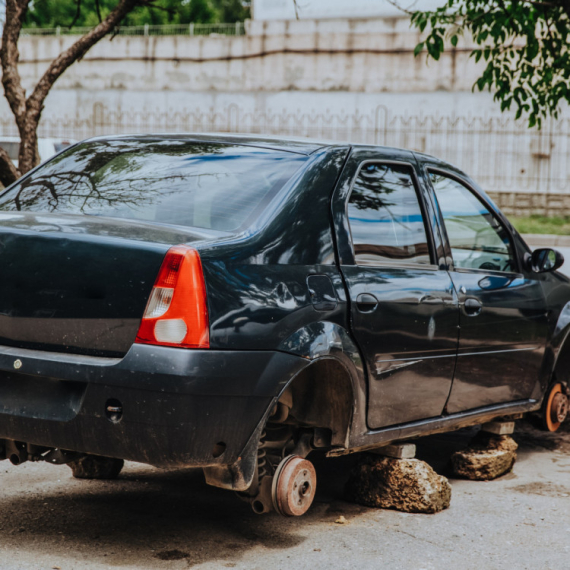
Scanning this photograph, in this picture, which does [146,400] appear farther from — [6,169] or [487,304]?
[6,169]

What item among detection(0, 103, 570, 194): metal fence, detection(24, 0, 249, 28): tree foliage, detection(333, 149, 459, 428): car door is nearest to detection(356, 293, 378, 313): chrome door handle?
detection(333, 149, 459, 428): car door

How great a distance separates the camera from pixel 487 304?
→ 437 cm

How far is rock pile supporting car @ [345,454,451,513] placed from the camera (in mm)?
4090

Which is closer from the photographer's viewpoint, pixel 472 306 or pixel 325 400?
pixel 325 400

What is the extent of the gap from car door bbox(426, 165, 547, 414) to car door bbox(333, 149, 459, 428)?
148 millimetres

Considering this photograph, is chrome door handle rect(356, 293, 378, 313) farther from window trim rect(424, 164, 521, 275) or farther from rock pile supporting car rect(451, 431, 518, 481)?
rock pile supporting car rect(451, 431, 518, 481)

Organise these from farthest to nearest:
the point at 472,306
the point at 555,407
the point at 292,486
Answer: the point at 555,407 < the point at 472,306 < the point at 292,486

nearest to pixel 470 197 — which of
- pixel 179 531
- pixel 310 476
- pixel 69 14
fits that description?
pixel 310 476

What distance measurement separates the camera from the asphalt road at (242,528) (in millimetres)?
3406

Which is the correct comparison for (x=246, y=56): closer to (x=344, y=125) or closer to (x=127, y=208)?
(x=344, y=125)

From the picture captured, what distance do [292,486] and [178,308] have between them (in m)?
0.94

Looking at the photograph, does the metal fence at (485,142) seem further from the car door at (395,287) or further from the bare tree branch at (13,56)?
the car door at (395,287)

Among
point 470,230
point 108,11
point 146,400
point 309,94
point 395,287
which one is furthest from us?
point 108,11

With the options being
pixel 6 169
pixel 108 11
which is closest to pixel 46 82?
pixel 6 169
